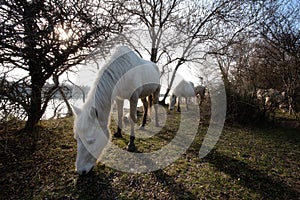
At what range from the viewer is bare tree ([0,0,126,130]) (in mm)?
2330

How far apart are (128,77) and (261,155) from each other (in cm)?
305

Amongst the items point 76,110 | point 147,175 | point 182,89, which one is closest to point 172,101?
point 182,89

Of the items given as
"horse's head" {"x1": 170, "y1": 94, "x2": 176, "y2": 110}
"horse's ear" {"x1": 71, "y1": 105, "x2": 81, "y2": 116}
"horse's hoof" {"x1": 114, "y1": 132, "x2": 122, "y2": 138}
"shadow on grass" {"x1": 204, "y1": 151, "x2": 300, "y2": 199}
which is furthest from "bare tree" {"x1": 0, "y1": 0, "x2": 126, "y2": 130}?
"horse's head" {"x1": 170, "y1": 94, "x2": 176, "y2": 110}

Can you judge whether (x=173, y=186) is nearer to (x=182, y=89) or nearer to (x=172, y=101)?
(x=172, y=101)

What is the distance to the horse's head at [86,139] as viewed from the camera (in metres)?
2.25

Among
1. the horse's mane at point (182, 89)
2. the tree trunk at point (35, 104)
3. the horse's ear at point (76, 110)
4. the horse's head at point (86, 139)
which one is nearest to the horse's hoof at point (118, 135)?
the tree trunk at point (35, 104)

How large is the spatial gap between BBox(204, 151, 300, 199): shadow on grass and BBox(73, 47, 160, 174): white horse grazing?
5.29 ft

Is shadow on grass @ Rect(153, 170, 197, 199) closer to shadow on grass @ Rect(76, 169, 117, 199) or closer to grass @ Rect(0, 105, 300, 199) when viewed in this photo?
grass @ Rect(0, 105, 300, 199)

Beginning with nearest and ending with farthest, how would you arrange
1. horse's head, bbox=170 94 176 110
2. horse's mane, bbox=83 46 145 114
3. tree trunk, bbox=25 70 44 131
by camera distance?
horse's mane, bbox=83 46 145 114
tree trunk, bbox=25 70 44 131
horse's head, bbox=170 94 176 110

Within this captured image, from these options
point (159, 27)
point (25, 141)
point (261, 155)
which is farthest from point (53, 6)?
point (159, 27)

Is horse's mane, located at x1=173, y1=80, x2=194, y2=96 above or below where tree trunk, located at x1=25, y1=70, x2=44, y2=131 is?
above

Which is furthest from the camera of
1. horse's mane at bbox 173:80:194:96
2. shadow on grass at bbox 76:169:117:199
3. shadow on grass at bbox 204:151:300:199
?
horse's mane at bbox 173:80:194:96

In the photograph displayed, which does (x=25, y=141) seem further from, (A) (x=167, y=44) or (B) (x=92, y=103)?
(A) (x=167, y=44)

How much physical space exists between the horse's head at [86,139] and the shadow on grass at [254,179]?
6.49 ft
